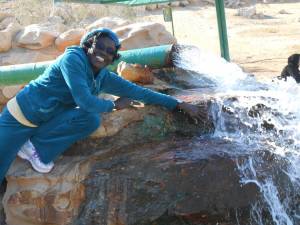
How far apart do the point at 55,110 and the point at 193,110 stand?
1.09 metres

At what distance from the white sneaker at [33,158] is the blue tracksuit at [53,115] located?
31mm

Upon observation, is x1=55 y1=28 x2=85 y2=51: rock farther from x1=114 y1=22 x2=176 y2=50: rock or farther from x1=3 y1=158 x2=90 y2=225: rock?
x1=3 y1=158 x2=90 y2=225: rock

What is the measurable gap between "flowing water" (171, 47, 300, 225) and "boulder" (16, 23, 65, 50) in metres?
2.88

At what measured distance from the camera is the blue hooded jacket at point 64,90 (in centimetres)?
347

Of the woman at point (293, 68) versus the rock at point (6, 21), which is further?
the rock at point (6, 21)

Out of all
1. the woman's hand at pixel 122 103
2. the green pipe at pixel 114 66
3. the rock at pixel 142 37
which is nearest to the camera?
the woman's hand at pixel 122 103

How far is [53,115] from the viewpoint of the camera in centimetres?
372

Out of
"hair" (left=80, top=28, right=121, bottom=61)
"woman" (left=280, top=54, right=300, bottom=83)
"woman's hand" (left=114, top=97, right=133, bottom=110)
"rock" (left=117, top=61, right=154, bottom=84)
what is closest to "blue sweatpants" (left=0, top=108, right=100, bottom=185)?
"woman's hand" (left=114, top=97, right=133, bottom=110)

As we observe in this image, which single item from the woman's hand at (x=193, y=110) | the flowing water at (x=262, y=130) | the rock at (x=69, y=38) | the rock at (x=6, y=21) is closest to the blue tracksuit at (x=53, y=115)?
the woman's hand at (x=193, y=110)

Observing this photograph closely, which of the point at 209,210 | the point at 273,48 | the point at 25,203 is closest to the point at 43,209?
the point at 25,203

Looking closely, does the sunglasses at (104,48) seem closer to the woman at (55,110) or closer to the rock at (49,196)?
the woman at (55,110)

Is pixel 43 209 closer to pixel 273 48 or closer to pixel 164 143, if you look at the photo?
pixel 164 143

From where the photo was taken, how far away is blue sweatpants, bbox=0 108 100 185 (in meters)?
3.68

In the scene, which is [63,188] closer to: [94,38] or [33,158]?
[33,158]
